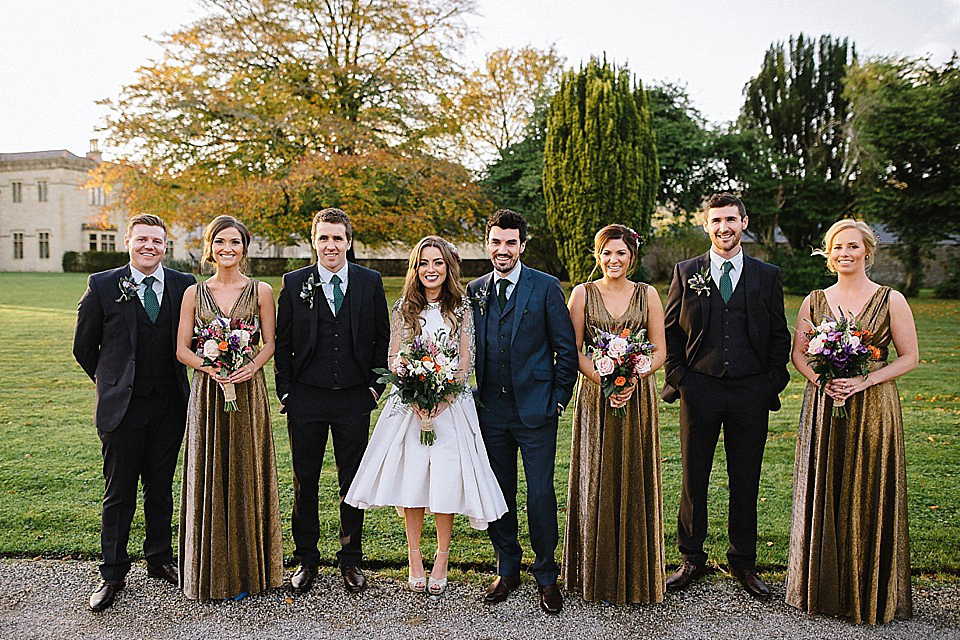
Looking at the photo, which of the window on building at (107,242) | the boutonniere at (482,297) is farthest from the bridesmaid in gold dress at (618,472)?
the window on building at (107,242)

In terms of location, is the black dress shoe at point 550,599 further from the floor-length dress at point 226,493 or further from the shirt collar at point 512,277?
the shirt collar at point 512,277

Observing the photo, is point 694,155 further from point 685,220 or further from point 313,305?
point 313,305

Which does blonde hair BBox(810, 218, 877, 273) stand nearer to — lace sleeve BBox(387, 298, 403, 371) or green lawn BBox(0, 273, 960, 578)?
green lawn BBox(0, 273, 960, 578)

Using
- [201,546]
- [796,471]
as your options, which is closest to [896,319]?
[796,471]

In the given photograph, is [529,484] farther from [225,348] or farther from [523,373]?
[225,348]

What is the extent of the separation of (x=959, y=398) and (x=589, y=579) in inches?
366

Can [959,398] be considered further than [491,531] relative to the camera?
Yes

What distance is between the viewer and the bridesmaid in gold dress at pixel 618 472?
434cm

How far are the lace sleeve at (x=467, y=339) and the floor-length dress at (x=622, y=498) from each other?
2.46 feet

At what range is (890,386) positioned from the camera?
4234 millimetres

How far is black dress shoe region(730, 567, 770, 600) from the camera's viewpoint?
440cm

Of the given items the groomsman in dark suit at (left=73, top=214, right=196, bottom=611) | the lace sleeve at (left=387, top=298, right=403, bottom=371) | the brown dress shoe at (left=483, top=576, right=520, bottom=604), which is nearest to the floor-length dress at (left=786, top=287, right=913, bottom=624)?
the brown dress shoe at (left=483, top=576, right=520, bottom=604)

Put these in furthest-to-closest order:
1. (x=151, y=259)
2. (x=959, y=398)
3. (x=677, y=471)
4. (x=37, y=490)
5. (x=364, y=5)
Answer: (x=364, y=5), (x=959, y=398), (x=677, y=471), (x=37, y=490), (x=151, y=259)

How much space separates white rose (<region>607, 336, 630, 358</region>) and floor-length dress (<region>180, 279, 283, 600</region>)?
2.19 m
